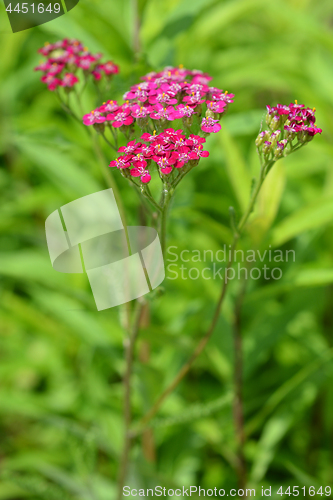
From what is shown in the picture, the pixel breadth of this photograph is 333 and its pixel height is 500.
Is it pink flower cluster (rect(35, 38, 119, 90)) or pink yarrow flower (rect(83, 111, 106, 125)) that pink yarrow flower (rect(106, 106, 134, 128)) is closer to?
pink yarrow flower (rect(83, 111, 106, 125))

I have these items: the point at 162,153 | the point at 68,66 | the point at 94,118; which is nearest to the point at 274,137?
the point at 162,153

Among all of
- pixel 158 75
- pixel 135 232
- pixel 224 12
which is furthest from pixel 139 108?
pixel 224 12

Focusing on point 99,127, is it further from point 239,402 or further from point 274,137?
point 239,402

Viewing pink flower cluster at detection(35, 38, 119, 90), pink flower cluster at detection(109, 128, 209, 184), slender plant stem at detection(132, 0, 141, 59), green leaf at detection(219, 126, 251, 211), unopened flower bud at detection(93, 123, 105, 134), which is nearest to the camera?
pink flower cluster at detection(109, 128, 209, 184)

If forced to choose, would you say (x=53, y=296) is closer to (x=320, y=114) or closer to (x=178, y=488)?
(x=178, y=488)

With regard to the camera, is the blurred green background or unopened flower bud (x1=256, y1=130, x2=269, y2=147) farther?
the blurred green background

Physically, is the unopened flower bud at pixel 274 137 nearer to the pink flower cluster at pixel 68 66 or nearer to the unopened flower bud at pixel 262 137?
the unopened flower bud at pixel 262 137

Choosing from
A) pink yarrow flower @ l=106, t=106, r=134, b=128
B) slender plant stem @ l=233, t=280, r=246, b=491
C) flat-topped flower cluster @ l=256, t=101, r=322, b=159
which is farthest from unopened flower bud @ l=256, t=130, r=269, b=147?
slender plant stem @ l=233, t=280, r=246, b=491

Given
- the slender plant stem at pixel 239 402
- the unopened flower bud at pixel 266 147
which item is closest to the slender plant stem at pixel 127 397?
the slender plant stem at pixel 239 402
